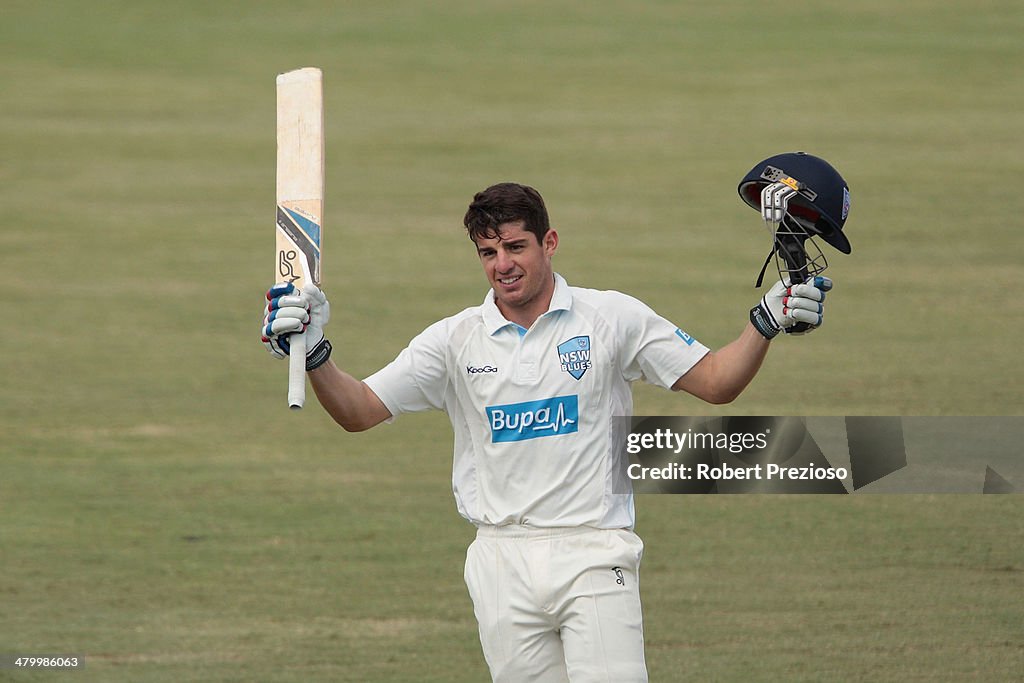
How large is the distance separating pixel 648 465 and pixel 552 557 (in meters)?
2.34

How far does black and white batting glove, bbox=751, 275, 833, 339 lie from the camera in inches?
169

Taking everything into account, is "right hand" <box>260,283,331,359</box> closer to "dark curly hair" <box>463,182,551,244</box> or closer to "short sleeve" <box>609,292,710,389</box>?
"dark curly hair" <box>463,182,551,244</box>

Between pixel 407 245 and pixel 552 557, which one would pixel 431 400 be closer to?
pixel 552 557

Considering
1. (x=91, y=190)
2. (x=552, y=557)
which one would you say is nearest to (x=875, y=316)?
(x=91, y=190)

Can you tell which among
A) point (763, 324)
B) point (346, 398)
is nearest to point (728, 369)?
point (763, 324)

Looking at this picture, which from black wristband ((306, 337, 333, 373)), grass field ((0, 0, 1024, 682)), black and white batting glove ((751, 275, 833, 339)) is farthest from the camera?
grass field ((0, 0, 1024, 682))

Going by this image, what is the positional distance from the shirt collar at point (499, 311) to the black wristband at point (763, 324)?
521mm

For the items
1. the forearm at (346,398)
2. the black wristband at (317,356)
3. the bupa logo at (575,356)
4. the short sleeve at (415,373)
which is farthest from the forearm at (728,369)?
the black wristband at (317,356)

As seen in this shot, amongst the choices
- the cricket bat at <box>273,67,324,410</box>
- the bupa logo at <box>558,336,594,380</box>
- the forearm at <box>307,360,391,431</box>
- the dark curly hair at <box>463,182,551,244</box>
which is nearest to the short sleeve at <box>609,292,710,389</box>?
the bupa logo at <box>558,336,594,380</box>

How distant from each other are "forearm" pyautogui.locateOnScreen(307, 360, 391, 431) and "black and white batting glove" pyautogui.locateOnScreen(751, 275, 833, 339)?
42.0 inches

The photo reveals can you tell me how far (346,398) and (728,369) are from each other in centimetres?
103

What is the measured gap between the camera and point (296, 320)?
4348mm

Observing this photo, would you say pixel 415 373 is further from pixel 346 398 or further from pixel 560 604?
pixel 560 604

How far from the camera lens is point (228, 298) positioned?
13344 millimetres
